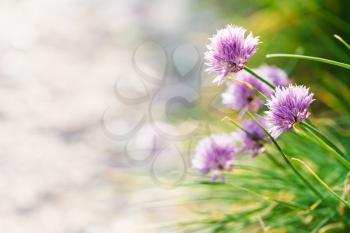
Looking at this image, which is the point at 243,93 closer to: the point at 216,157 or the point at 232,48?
the point at 216,157

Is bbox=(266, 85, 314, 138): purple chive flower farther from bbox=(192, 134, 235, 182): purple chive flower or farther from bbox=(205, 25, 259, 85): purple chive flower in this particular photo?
bbox=(192, 134, 235, 182): purple chive flower

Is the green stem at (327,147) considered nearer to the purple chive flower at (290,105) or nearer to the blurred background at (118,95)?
the purple chive flower at (290,105)

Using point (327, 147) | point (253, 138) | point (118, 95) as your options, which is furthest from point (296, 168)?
point (118, 95)

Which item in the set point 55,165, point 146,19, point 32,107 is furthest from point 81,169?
point 146,19

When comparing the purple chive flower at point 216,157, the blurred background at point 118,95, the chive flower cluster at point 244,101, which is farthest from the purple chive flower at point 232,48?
the blurred background at point 118,95

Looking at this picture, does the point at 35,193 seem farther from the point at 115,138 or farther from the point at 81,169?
the point at 115,138
